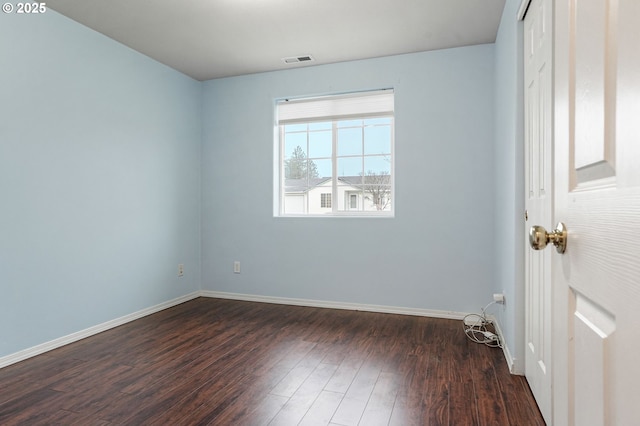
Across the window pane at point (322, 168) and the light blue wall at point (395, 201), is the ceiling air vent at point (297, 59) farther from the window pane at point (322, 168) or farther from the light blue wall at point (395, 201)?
the window pane at point (322, 168)

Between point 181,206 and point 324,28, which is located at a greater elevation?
point 324,28

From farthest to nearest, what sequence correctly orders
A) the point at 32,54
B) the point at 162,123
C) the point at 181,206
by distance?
the point at 181,206, the point at 162,123, the point at 32,54

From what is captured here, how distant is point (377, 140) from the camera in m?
3.79

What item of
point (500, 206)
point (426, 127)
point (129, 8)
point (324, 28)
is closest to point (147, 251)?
point (129, 8)

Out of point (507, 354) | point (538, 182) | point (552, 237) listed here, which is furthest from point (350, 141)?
point (552, 237)

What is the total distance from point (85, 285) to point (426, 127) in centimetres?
328

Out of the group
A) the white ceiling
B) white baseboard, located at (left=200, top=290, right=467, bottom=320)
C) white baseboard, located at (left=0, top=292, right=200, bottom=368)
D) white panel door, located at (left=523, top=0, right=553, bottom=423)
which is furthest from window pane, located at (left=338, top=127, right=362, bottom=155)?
white baseboard, located at (left=0, top=292, right=200, bottom=368)

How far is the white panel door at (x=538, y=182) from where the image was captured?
64.7 inches

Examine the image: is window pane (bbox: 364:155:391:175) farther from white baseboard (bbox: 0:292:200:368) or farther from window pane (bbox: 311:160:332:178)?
white baseboard (bbox: 0:292:200:368)

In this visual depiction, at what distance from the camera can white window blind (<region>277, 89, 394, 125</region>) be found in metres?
3.73

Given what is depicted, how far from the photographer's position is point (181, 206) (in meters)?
4.07

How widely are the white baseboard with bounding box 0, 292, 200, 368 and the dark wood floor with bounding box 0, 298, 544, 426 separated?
68 mm

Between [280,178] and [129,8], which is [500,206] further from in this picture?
[129,8]

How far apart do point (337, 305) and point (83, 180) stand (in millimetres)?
2550
